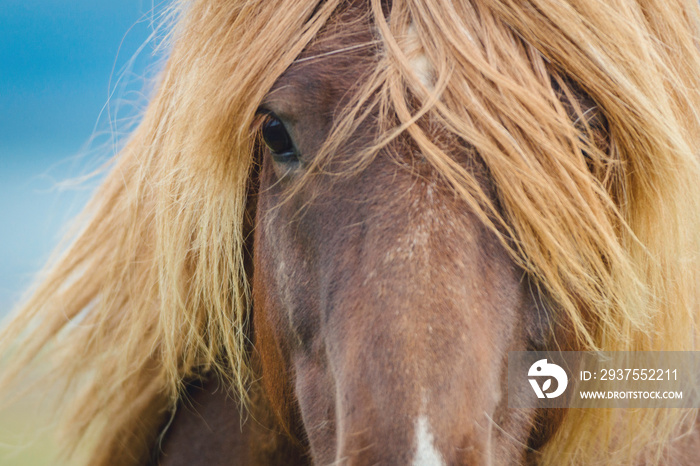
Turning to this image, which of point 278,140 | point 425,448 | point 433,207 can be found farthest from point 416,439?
point 278,140

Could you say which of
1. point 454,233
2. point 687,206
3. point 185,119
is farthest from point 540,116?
point 185,119

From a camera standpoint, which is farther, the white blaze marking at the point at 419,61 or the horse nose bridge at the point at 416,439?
the white blaze marking at the point at 419,61

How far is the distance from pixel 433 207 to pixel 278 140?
0.39 meters

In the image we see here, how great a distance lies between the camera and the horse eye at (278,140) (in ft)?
4.39

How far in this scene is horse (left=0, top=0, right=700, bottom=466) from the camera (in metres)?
1.08

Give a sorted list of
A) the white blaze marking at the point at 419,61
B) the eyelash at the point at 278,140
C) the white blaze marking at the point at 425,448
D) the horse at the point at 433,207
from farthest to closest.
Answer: the eyelash at the point at 278,140
the white blaze marking at the point at 419,61
the horse at the point at 433,207
the white blaze marking at the point at 425,448

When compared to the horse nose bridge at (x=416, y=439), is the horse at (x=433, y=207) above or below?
above

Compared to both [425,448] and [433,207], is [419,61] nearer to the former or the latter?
[433,207]

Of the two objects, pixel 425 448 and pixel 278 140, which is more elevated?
pixel 278 140

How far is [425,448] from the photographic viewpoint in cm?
98

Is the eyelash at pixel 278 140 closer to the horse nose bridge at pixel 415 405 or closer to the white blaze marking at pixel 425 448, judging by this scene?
the horse nose bridge at pixel 415 405

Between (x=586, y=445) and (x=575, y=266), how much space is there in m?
0.65

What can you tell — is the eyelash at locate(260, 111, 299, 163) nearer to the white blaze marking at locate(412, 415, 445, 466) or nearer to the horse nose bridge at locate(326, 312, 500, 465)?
the horse nose bridge at locate(326, 312, 500, 465)


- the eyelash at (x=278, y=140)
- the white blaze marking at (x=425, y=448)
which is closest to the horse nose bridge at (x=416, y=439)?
the white blaze marking at (x=425, y=448)
